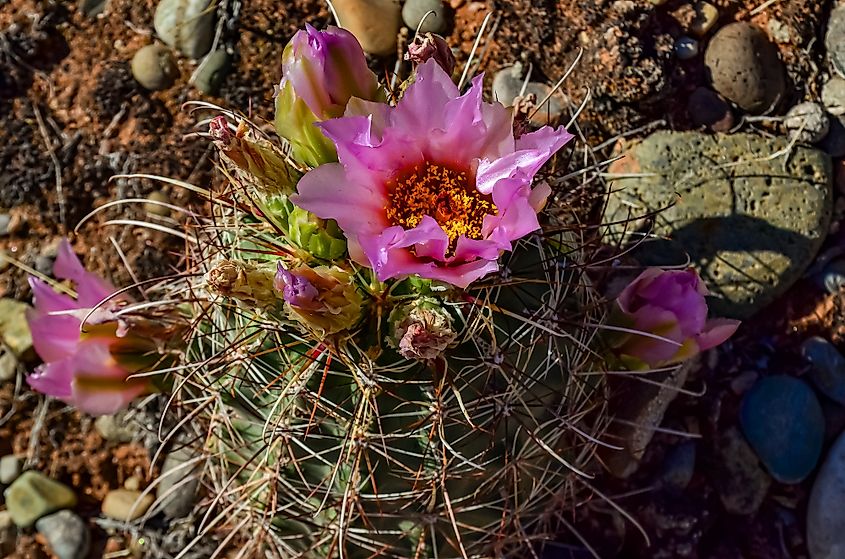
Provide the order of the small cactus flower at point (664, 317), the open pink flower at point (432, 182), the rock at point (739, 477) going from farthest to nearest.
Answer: the rock at point (739, 477) → the small cactus flower at point (664, 317) → the open pink flower at point (432, 182)

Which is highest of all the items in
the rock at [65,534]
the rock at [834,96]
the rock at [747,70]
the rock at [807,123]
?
the rock at [747,70]

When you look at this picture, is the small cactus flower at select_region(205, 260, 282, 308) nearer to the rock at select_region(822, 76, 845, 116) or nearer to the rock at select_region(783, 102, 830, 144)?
the rock at select_region(783, 102, 830, 144)

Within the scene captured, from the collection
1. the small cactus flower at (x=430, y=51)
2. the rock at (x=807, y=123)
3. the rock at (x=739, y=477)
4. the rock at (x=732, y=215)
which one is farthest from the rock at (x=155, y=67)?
the rock at (x=739, y=477)

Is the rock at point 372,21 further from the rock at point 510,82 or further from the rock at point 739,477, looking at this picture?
the rock at point 739,477

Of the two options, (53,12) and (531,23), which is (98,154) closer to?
(53,12)

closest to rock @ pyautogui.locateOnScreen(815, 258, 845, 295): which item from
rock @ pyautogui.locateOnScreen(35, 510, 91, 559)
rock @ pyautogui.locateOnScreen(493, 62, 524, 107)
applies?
rock @ pyautogui.locateOnScreen(493, 62, 524, 107)

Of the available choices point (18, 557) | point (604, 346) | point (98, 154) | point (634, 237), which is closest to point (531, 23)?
point (634, 237)
